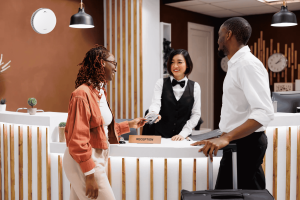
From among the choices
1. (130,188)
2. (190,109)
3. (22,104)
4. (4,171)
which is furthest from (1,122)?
(190,109)

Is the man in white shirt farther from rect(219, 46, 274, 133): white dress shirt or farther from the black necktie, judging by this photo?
the black necktie

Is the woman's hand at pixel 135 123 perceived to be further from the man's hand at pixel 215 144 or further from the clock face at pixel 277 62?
the clock face at pixel 277 62

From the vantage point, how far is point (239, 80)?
1682mm

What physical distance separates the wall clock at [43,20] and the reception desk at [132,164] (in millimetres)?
1582

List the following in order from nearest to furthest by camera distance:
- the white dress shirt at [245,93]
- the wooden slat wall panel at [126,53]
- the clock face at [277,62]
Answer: the white dress shirt at [245,93] < the wooden slat wall panel at [126,53] < the clock face at [277,62]

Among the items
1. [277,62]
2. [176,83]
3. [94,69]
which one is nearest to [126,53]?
[176,83]

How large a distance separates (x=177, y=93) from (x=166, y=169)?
1011mm

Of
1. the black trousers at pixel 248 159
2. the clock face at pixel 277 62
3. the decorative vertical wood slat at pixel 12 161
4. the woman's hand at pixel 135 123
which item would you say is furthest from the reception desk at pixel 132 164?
the clock face at pixel 277 62

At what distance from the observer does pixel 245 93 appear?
1.63 m

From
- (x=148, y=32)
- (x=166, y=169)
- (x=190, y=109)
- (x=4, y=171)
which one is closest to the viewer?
(x=166, y=169)

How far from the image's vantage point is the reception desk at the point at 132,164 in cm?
229

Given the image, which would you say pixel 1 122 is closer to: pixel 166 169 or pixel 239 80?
pixel 166 169

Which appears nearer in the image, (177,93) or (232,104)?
(232,104)

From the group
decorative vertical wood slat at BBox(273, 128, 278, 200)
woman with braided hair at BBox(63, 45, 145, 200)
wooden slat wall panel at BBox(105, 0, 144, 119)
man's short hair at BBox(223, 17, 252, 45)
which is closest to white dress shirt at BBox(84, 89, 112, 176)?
woman with braided hair at BBox(63, 45, 145, 200)
